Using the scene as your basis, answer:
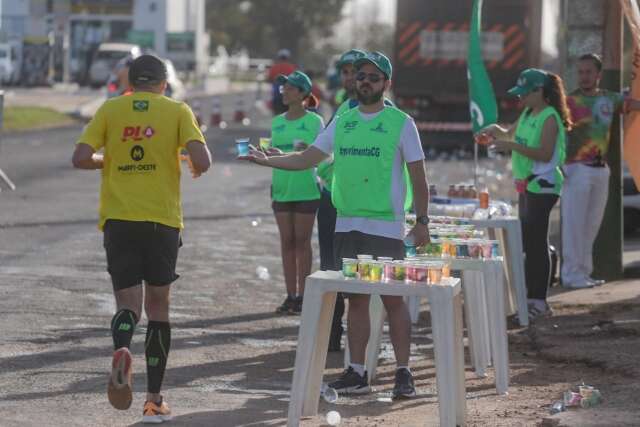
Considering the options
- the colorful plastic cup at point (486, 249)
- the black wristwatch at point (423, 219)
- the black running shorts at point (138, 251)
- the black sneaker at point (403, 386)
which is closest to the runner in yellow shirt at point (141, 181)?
the black running shorts at point (138, 251)

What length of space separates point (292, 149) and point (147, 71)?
3856 mm

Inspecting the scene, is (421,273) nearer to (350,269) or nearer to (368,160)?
(350,269)

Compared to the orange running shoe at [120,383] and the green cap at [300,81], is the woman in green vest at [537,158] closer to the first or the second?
the green cap at [300,81]

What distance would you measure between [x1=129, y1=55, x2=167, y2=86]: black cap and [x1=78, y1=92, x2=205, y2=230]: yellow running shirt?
0.07 metres

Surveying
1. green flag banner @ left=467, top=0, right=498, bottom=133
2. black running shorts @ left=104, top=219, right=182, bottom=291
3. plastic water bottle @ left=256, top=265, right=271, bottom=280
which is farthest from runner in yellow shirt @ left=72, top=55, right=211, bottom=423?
plastic water bottle @ left=256, top=265, right=271, bottom=280

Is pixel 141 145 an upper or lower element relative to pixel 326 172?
upper

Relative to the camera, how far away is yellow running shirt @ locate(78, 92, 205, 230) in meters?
7.76

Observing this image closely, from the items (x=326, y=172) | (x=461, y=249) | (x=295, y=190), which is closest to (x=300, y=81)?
(x=295, y=190)

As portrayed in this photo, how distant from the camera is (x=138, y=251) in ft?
25.7

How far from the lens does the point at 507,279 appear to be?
1222cm

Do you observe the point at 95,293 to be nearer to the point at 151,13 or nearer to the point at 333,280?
the point at 333,280

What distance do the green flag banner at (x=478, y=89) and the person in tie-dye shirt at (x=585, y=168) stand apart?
878mm

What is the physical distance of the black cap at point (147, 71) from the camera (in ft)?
25.7

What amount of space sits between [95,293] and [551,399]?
5.09 meters
